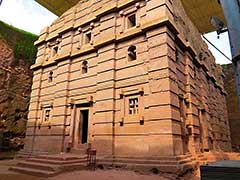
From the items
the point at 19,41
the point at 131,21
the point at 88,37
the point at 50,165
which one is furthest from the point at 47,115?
the point at 19,41

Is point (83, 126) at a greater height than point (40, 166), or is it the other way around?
point (83, 126)

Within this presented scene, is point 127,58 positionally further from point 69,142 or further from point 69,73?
point 69,142

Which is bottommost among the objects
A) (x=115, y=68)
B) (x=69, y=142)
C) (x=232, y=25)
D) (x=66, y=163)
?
(x=66, y=163)

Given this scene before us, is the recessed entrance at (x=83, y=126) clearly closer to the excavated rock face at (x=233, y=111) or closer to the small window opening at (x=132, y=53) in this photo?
the small window opening at (x=132, y=53)

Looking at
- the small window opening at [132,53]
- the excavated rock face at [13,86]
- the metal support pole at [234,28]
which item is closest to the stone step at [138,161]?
the small window opening at [132,53]

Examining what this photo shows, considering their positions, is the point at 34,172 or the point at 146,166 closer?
the point at 34,172

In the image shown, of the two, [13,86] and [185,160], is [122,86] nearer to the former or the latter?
[185,160]

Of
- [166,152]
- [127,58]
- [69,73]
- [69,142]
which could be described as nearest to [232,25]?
[166,152]

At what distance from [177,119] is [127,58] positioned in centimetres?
446

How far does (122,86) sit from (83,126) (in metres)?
4.22

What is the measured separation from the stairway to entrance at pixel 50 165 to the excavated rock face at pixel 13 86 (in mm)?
9323

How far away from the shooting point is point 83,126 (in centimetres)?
1338

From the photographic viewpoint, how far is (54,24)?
17766 mm

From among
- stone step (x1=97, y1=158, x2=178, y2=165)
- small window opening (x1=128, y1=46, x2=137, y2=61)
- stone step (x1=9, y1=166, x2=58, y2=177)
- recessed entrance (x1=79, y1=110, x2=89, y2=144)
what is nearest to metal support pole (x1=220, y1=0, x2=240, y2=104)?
stone step (x1=97, y1=158, x2=178, y2=165)
